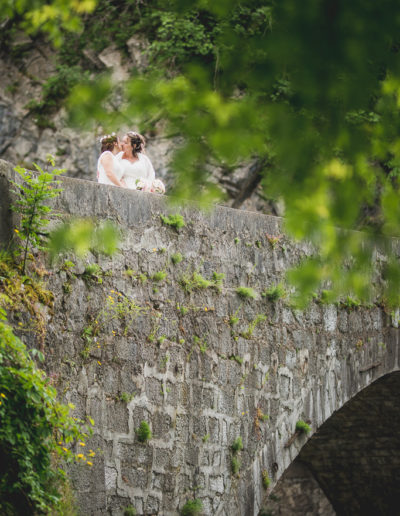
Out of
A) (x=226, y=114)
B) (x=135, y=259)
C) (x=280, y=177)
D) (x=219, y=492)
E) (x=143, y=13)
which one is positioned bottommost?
(x=219, y=492)

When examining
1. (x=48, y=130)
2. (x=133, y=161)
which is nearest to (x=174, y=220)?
(x=133, y=161)

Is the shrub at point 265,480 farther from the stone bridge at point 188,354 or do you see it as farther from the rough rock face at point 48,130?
the rough rock face at point 48,130

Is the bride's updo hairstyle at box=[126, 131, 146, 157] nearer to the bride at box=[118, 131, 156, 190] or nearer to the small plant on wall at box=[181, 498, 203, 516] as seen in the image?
the bride at box=[118, 131, 156, 190]

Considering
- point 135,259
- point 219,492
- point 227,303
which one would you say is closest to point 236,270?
point 227,303

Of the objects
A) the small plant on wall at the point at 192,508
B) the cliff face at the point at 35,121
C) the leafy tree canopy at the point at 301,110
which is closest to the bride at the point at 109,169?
the small plant on wall at the point at 192,508

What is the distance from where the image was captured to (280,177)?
229 centimetres

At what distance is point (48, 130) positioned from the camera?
1230cm

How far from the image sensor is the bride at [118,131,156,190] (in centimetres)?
558

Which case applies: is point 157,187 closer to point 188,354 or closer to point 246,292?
point 246,292

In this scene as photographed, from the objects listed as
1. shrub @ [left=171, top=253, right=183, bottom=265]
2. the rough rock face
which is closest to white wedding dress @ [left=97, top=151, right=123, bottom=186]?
shrub @ [left=171, top=253, right=183, bottom=265]

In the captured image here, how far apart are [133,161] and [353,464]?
253 inches

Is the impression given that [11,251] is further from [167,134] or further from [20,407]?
[167,134]

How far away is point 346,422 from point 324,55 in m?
8.01

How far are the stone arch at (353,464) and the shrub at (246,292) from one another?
2.97 metres
